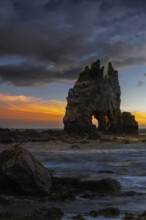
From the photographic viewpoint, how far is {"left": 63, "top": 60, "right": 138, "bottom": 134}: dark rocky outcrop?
318 ft

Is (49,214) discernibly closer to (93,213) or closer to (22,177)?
(93,213)

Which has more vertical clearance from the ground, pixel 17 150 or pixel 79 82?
pixel 79 82

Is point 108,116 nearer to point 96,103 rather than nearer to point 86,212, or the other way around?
point 96,103

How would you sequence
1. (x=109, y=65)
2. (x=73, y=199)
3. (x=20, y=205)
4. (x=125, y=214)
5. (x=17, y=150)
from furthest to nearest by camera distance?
(x=109, y=65) → (x=17, y=150) → (x=73, y=199) → (x=20, y=205) → (x=125, y=214)

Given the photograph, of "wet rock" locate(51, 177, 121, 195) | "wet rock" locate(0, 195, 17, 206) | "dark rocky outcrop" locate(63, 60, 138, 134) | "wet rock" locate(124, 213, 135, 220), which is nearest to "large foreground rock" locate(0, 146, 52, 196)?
"wet rock" locate(51, 177, 121, 195)

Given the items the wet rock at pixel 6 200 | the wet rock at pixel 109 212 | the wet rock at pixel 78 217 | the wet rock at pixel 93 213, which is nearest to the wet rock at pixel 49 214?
the wet rock at pixel 78 217

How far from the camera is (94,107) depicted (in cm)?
10006

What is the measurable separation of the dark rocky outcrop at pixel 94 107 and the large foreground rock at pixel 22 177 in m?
78.5

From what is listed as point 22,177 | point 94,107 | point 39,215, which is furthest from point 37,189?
point 94,107

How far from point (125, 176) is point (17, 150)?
697 cm

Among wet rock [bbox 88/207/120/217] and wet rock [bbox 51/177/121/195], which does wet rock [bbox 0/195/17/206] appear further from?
wet rock [bbox 88/207/120/217]

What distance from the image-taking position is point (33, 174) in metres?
16.1

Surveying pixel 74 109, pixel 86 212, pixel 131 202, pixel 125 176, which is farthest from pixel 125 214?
pixel 74 109

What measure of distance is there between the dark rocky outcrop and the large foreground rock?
78.5 m
